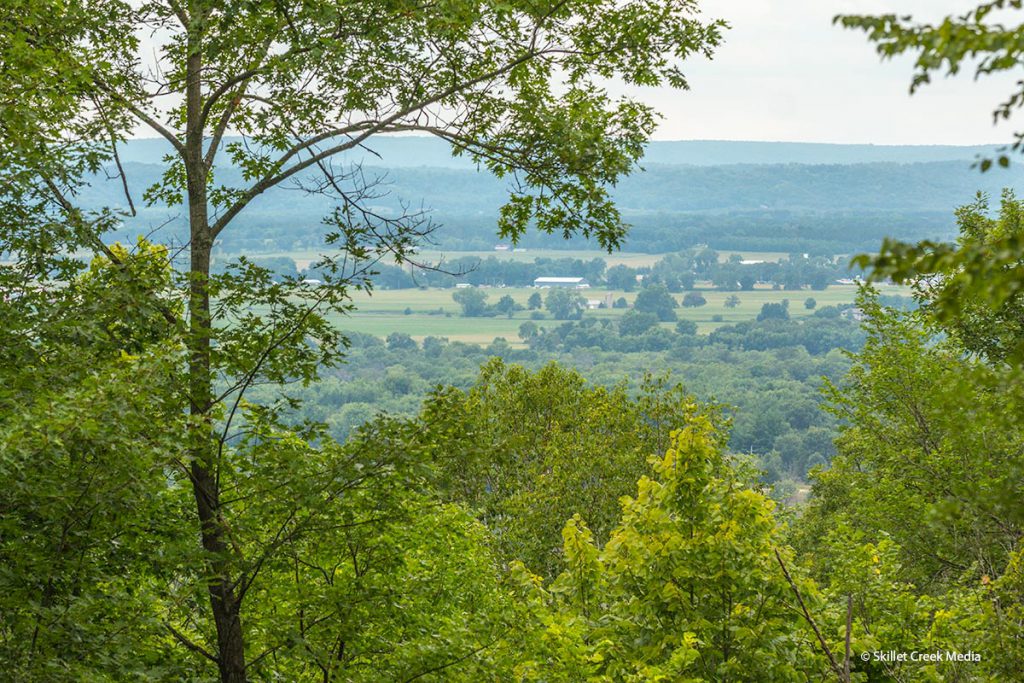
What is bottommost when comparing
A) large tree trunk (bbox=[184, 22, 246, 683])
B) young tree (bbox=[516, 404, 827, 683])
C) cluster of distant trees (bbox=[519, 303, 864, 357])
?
cluster of distant trees (bbox=[519, 303, 864, 357])

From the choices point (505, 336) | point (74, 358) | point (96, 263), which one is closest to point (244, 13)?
point (96, 263)

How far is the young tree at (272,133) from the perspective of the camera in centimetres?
816

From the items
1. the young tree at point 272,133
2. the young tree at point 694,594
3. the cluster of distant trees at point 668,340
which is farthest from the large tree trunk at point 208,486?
the cluster of distant trees at point 668,340

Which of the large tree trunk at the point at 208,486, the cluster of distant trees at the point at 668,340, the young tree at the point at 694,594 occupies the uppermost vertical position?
the large tree trunk at the point at 208,486

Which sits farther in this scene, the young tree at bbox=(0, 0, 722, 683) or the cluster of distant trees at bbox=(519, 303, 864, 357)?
the cluster of distant trees at bbox=(519, 303, 864, 357)

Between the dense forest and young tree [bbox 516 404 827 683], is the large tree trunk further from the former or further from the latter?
young tree [bbox 516 404 827 683]

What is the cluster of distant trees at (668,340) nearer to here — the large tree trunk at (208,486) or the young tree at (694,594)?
the young tree at (694,594)

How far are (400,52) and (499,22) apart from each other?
3.09 ft

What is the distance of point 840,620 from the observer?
11.2 m

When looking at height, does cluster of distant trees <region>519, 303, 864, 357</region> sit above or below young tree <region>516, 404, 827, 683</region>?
below

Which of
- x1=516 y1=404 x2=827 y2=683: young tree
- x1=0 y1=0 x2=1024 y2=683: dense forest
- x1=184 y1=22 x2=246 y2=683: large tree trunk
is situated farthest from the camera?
x1=516 y1=404 x2=827 y2=683: young tree

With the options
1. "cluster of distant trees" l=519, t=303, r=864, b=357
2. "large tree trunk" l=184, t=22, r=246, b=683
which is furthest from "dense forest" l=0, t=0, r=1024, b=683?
"cluster of distant trees" l=519, t=303, r=864, b=357

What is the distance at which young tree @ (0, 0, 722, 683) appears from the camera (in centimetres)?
816

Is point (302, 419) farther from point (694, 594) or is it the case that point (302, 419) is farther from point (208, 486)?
point (694, 594)
